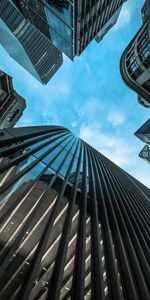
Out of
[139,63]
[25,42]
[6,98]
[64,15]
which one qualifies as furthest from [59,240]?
[25,42]

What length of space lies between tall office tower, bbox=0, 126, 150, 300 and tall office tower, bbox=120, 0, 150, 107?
92.9ft

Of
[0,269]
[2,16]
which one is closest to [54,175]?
[0,269]

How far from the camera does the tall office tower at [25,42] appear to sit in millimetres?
68250

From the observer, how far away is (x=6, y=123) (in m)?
62.8

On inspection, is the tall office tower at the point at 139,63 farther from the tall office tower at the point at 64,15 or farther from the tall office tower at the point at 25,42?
the tall office tower at the point at 25,42

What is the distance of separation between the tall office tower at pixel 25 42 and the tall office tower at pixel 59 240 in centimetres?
5039

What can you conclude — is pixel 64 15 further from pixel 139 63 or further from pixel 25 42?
pixel 25 42

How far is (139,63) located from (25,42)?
5445 cm

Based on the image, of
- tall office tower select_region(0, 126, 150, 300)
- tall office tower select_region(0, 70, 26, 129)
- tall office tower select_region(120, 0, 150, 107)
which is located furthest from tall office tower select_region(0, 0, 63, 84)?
tall office tower select_region(0, 126, 150, 300)

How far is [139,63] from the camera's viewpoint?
39.8 m

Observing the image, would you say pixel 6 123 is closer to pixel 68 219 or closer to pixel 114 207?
pixel 114 207

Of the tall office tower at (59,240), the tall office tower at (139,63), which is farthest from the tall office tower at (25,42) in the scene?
the tall office tower at (59,240)

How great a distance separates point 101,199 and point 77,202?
2.79m

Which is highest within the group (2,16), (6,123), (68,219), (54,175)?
(2,16)
